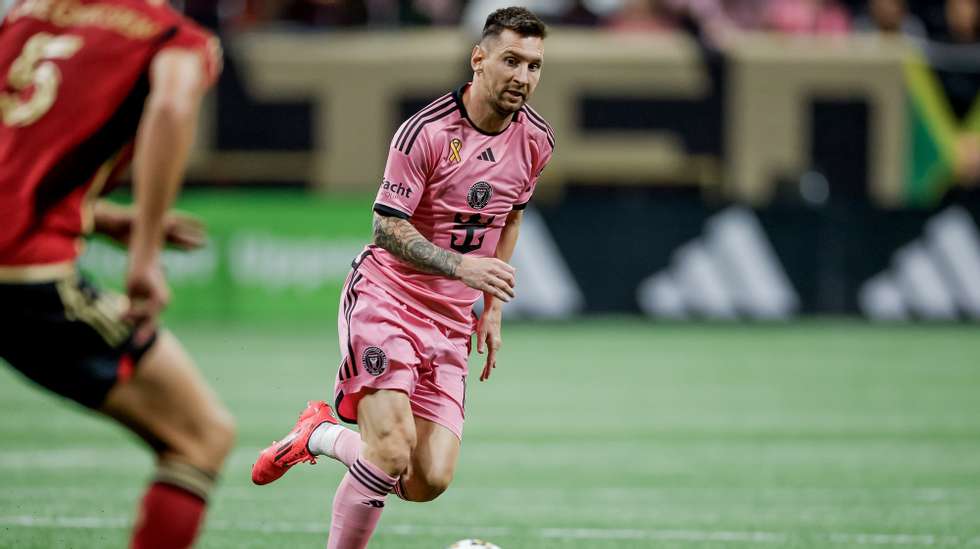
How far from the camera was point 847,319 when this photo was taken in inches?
746

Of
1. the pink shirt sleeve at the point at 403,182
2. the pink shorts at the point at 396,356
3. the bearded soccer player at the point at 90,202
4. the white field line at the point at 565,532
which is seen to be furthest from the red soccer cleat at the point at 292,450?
the bearded soccer player at the point at 90,202

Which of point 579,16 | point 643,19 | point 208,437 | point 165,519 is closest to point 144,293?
point 208,437

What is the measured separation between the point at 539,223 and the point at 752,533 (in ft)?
38.0

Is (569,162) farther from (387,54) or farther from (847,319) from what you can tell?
(847,319)

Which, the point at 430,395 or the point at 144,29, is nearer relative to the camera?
the point at 144,29

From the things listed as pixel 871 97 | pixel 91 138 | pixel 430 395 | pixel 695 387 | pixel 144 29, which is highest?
pixel 144 29

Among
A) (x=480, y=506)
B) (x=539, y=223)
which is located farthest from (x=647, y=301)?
(x=480, y=506)

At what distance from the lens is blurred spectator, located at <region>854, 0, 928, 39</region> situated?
67.4 ft

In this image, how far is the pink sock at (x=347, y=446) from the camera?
5988mm

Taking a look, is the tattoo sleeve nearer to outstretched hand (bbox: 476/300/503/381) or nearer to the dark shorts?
outstretched hand (bbox: 476/300/503/381)

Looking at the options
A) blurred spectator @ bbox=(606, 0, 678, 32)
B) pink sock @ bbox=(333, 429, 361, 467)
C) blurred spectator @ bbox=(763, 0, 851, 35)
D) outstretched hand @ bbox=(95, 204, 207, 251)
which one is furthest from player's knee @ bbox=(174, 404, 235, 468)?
blurred spectator @ bbox=(763, 0, 851, 35)

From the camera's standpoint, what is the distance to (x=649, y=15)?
20.5 meters

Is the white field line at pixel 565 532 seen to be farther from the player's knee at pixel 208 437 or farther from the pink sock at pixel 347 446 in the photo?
the player's knee at pixel 208 437

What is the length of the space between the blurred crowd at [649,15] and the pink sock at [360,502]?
50.4 feet
